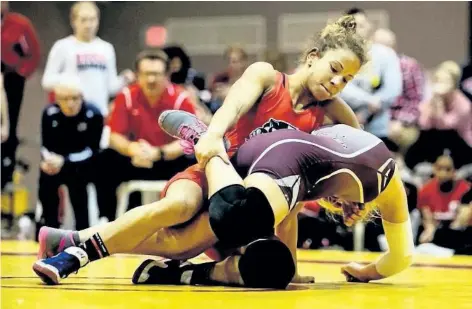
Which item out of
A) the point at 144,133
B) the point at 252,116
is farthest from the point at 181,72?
the point at 252,116

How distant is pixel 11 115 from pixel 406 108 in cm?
258

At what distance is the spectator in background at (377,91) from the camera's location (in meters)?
4.88

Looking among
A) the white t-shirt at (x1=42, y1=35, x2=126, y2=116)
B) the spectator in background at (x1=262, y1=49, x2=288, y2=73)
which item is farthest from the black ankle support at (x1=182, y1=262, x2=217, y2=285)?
the white t-shirt at (x1=42, y1=35, x2=126, y2=116)

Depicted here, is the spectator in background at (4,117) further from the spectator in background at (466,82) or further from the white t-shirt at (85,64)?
the spectator in background at (466,82)

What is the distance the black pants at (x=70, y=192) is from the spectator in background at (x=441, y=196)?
1953mm

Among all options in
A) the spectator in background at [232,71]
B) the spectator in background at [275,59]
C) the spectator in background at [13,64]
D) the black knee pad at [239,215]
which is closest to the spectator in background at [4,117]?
the spectator in background at [13,64]

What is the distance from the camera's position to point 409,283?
272 cm

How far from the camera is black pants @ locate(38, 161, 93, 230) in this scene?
4891 millimetres

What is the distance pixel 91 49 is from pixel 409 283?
3.09 meters

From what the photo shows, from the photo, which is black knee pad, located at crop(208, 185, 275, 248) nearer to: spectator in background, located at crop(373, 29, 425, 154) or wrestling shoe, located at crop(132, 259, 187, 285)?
wrestling shoe, located at crop(132, 259, 187, 285)

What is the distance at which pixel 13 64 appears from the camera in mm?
5461

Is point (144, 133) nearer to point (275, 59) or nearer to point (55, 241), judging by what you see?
point (275, 59)

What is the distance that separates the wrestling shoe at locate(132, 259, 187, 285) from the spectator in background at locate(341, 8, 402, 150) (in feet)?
8.30

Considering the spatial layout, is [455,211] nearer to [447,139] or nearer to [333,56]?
[447,139]
